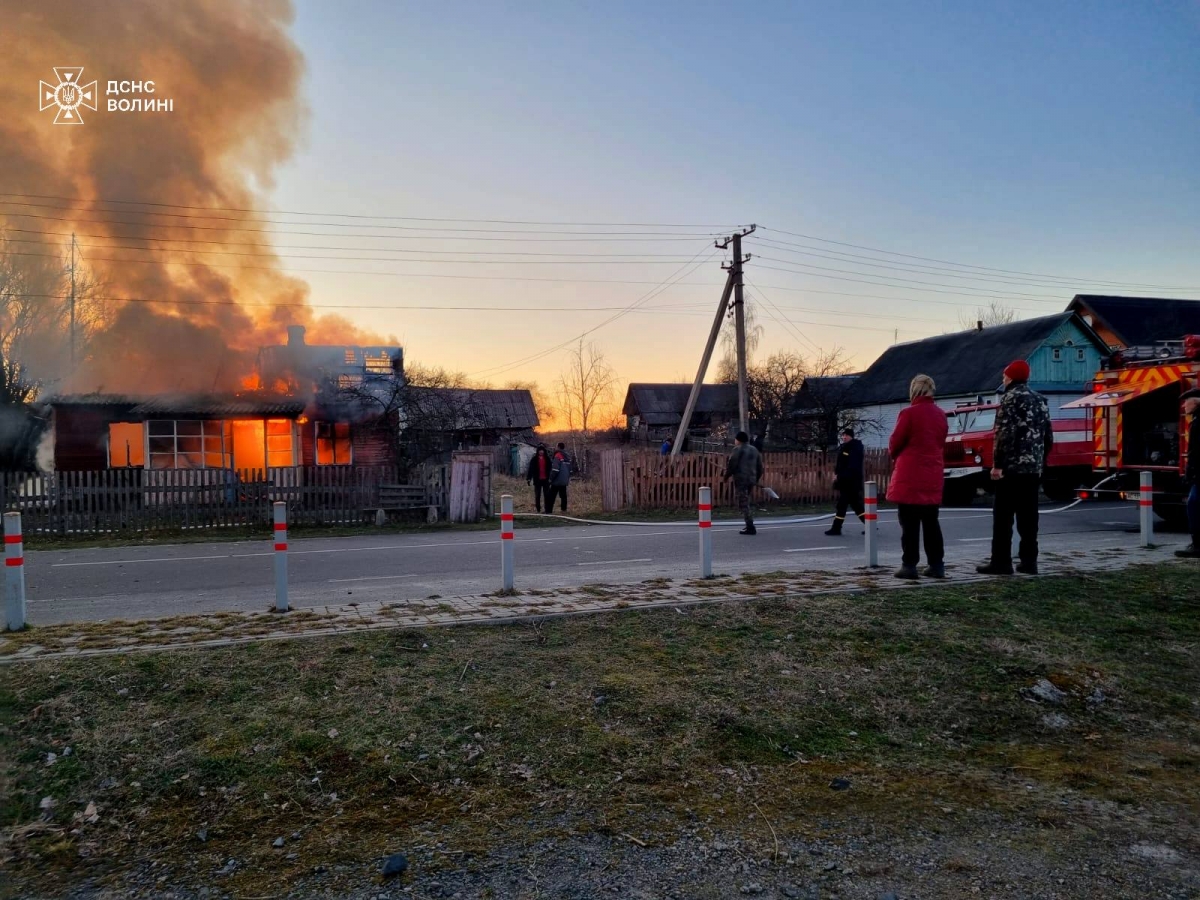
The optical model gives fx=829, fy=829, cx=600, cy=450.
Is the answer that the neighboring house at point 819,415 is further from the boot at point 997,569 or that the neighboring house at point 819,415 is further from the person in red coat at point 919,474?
the person in red coat at point 919,474

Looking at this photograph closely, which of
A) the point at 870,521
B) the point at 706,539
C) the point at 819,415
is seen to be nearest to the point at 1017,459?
the point at 870,521

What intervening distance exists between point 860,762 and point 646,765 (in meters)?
1.14

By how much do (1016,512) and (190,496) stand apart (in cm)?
1548

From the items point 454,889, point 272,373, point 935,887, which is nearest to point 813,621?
point 935,887

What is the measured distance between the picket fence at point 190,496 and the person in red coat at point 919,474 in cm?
1211

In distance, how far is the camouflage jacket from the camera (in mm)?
7637

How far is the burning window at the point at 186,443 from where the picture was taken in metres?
24.5

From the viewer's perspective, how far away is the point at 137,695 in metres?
4.55

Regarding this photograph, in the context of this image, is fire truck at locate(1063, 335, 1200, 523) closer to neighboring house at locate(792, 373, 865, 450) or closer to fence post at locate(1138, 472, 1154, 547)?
fence post at locate(1138, 472, 1154, 547)

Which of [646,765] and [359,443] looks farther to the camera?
[359,443]

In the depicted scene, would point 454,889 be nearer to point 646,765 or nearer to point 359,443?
point 646,765

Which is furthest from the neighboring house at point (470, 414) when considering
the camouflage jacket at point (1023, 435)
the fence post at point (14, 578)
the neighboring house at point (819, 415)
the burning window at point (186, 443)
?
the camouflage jacket at point (1023, 435)

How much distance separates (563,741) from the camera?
14.1 ft

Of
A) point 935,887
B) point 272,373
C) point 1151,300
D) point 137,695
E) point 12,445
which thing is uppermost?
point 1151,300
